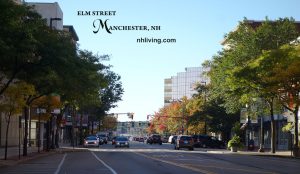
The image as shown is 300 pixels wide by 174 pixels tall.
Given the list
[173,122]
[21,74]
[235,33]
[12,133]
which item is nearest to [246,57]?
[235,33]

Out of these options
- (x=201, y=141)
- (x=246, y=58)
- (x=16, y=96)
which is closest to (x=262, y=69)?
(x=246, y=58)

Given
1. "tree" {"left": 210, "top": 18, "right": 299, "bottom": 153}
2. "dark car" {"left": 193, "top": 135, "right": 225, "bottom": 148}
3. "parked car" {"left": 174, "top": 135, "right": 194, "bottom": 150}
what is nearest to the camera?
"tree" {"left": 210, "top": 18, "right": 299, "bottom": 153}

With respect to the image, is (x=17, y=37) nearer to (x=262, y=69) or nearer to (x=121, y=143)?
(x=262, y=69)

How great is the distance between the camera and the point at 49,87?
1624 inches

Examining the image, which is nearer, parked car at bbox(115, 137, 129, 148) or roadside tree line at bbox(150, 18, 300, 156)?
roadside tree line at bbox(150, 18, 300, 156)

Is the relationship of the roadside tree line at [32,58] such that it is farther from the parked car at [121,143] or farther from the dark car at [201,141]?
the dark car at [201,141]

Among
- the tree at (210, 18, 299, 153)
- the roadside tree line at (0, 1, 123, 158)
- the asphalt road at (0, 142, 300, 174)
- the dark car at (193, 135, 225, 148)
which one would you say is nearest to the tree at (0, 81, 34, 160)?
the roadside tree line at (0, 1, 123, 158)

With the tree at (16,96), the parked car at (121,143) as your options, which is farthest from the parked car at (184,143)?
the tree at (16,96)

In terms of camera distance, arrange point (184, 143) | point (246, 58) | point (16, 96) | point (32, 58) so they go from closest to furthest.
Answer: point (32, 58) < point (16, 96) < point (246, 58) < point (184, 143)

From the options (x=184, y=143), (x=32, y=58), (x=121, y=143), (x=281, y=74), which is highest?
(x=281, y=74)

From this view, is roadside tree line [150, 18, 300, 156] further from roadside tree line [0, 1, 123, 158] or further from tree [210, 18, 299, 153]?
roadside tree line [0, 1, 123, 158]

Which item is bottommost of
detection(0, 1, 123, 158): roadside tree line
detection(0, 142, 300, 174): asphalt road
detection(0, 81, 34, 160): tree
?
detection(0, 142, 300, 174): asphalt road

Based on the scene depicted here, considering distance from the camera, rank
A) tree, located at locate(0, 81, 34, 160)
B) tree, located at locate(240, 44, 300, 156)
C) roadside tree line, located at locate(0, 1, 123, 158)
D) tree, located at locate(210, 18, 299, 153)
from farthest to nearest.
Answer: tree, located at locate(210, 18, 299, 153)
tree, located at locate(240, 44, 300, 156)
tree, located at locate(0, 81, 34, 160)
roadside tree line, located at locate(0, 1, 123, 158)

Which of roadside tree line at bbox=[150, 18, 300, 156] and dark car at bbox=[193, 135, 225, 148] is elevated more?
roadside tree line at bbox=[150, 18, 300, 156]
